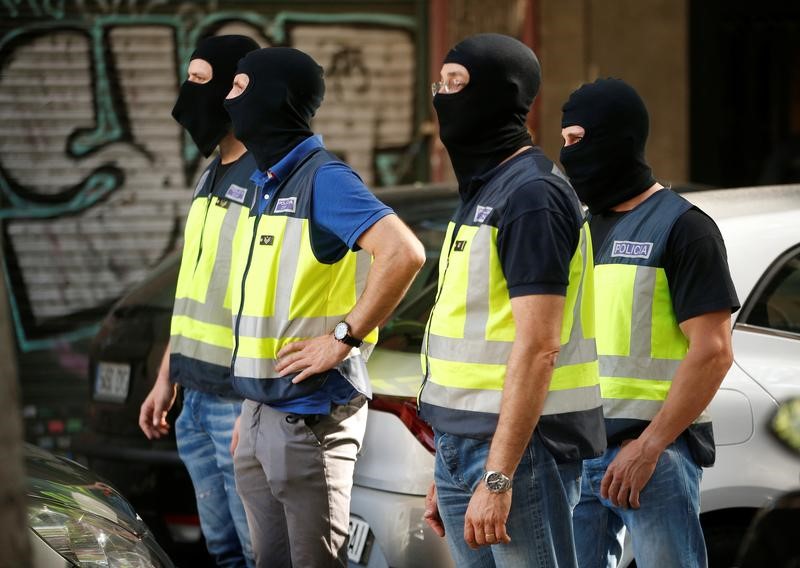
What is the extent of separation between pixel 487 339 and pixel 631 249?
0.61 metres

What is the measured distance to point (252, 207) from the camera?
13.1ft

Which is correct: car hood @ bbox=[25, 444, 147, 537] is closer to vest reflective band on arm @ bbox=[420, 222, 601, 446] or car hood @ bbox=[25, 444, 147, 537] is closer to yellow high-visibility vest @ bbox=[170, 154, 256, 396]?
yellow high-visibility vest @ bbox=[170, 154, 256, 396]

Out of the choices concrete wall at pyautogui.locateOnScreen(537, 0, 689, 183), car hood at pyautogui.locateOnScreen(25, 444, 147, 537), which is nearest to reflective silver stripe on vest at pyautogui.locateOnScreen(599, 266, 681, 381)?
car hood at pyautogui.locateOnScreen(25, 444, 147, 537)

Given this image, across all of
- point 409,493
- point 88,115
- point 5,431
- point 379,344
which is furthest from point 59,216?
point 5,431

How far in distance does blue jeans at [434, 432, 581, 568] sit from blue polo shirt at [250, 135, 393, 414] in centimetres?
63

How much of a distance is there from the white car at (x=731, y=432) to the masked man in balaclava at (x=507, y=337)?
1.98 ft

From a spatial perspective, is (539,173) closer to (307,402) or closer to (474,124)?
(474,124)

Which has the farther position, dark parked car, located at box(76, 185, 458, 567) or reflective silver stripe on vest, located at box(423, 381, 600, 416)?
dark parked car, located at box(76, 185, 458, 567)

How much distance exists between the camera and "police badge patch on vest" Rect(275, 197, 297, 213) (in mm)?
3736

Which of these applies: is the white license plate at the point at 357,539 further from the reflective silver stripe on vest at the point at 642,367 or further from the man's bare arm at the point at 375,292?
the reflective silver stripe on vest at the point at 642,367

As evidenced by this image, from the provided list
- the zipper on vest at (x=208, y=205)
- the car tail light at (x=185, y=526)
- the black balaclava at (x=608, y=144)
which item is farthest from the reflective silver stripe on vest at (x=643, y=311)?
the car tail light at (x=185, y=526)

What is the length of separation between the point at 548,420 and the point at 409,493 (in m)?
0.92

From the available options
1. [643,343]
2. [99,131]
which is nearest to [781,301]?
[643,343]

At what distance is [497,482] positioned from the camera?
2.93m
